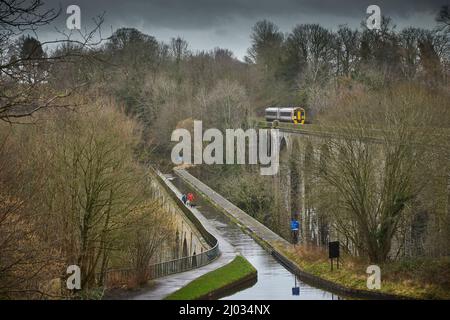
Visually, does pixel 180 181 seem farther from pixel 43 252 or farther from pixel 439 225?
pixel 43 252

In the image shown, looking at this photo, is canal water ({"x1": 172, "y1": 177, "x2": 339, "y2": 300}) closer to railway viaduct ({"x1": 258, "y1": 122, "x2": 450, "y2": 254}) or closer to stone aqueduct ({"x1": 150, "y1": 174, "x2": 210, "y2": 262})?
stone aqueduct ({"x1": 150, "y1": 174, "x2": 210, "y2": 262})

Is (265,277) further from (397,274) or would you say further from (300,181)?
(300,181)

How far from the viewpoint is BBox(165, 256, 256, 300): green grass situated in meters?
19.6

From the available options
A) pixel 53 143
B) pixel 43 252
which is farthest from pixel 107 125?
pixel 43 252

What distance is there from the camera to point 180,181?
57.3 meters

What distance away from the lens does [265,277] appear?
77.6 feet
